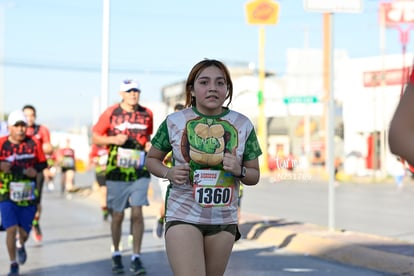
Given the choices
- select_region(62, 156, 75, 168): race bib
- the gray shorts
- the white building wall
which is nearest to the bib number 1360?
the gray shorts

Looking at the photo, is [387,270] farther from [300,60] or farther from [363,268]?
[300,60]

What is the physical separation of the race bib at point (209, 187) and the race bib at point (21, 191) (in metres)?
4.79

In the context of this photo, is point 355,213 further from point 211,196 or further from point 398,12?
point 398,12

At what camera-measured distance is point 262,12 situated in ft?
187

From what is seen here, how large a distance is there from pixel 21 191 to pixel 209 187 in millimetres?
4853

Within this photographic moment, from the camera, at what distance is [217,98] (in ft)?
15.8

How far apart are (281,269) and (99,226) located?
6548mm

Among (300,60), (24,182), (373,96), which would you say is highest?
(300,60)

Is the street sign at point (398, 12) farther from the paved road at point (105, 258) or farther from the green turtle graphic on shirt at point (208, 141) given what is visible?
the green turtle graphic on shirt at point (208, 141)

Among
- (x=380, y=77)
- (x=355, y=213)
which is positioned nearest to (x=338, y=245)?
(x=355, y=213)

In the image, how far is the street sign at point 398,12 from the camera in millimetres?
43594

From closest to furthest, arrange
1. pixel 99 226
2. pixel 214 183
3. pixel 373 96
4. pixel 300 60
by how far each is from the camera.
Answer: pixel 214 183, pixel 99 226, pixel 373 96, pixel 300 60

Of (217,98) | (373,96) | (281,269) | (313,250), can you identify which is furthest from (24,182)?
(373,96)

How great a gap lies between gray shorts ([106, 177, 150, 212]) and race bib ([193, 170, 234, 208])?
406 centimetres
